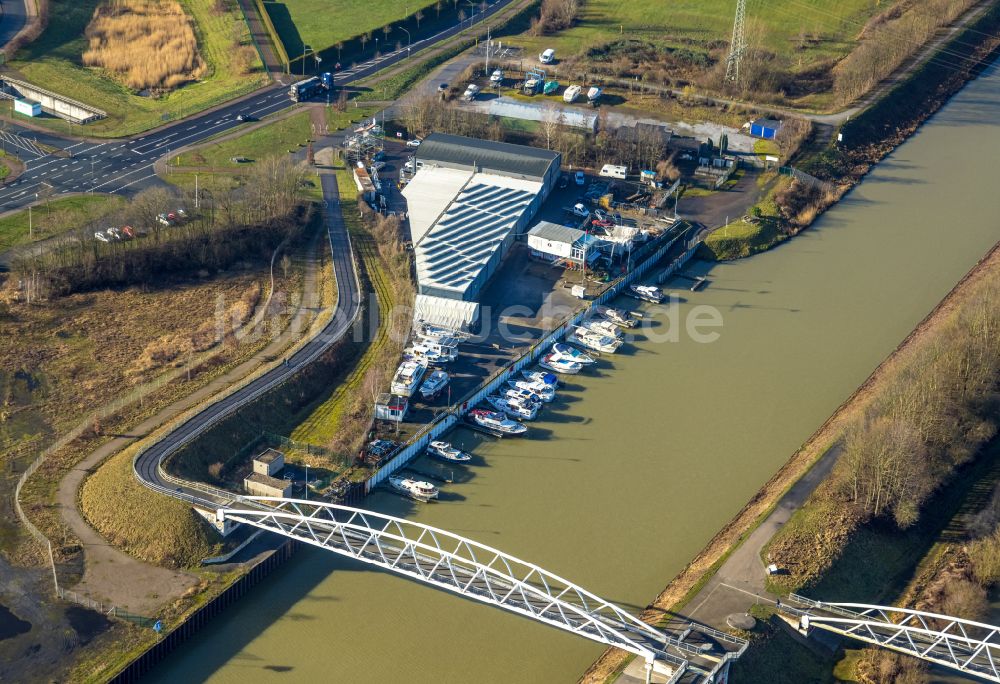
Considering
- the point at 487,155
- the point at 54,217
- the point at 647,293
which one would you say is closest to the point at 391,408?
the point at 647,293

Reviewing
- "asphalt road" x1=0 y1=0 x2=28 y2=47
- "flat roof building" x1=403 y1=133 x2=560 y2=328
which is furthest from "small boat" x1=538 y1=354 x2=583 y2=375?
"asphalt road" x1=0 y1=0 x2=28 y2=47

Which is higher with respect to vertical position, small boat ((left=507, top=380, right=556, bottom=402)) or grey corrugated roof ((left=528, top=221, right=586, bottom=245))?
grey corrugated roof ((left=528, top=221, right=586, bottom=245))

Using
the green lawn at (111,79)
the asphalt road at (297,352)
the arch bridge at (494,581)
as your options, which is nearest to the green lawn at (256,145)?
the asphalt road at (297,352)

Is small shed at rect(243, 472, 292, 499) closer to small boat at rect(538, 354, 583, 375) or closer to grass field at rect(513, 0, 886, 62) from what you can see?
small boat at rect(538, 354, 583, 375)

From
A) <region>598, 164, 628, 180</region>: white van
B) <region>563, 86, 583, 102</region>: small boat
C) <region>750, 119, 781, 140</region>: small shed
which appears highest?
<region>563, 86, 583, 102</region>: small boat

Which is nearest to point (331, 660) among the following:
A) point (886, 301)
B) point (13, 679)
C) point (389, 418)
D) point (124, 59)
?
point (13, 679)

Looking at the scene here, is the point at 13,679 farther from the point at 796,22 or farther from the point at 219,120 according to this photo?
the point at 796,22

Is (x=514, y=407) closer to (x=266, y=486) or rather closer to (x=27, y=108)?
(x=266, y=486)
